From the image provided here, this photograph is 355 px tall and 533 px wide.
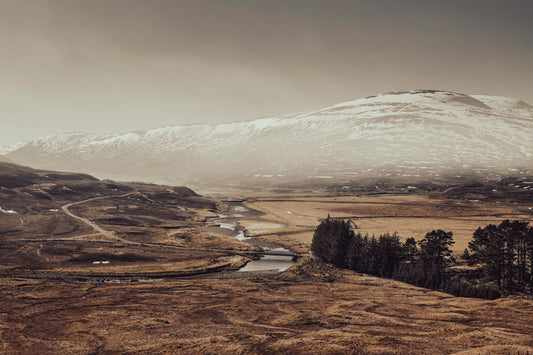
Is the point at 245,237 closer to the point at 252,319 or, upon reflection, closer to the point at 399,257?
the point at 399,257

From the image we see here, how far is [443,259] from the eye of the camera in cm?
7512

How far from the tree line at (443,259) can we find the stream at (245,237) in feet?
41.7

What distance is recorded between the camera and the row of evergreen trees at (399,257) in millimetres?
64875

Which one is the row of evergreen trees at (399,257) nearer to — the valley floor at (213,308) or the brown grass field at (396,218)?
the valley floor at (213,308)

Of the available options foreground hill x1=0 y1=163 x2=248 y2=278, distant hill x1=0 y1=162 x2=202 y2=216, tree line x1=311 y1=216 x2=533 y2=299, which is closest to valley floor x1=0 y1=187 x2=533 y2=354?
foreground hill x1=0 y1=163 x2=248 y2=278

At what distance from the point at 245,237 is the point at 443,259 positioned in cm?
6573

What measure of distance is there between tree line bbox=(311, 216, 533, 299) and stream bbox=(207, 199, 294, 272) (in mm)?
12712

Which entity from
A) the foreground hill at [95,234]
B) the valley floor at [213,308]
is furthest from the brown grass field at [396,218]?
the foreground hill at [95,234]

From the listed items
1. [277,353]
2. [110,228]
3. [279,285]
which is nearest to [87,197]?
[110,228]

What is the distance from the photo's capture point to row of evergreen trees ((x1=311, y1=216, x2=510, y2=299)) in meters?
64.9

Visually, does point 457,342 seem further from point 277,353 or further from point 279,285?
point 279,285

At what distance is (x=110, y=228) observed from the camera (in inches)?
4764

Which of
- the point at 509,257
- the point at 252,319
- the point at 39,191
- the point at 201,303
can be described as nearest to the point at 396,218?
the point at 509,257

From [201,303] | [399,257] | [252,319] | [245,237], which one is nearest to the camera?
[252,319]
